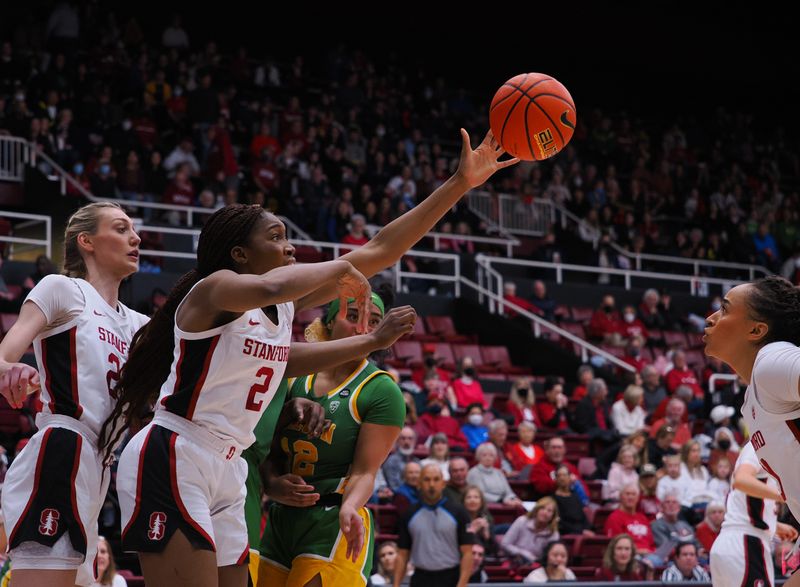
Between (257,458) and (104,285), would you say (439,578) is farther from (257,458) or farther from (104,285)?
(104,285)

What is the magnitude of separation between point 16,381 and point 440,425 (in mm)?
8445

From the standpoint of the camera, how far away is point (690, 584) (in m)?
9.12

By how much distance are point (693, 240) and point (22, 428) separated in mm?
13992

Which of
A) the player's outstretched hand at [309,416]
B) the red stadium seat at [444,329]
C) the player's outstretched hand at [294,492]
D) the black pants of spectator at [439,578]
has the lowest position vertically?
the black pants of spectator at [439,578]

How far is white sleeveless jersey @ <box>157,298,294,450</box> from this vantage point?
3.71 meters

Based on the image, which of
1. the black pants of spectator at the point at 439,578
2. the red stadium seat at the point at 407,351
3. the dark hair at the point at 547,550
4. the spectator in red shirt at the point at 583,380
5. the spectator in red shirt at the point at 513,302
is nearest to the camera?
the black pants of spectator at the point at 439,578

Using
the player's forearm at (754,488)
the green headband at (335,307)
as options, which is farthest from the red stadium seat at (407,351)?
the green headband at (335,307)

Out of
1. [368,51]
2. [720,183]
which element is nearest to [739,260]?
[720,183]

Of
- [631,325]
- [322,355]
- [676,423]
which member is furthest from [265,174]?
[322,355]

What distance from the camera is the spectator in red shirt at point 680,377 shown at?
15054 mm

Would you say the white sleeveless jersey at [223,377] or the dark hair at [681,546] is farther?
the dark hair at [681,546]

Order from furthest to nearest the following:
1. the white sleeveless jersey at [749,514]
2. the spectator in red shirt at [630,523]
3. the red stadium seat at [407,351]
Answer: the red stadium seat at [407,351] < the spectator in red shirt at [630,523] < the white sleeveless jersey at [749,514]

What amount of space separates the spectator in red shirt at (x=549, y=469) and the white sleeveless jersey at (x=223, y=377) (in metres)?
7.82

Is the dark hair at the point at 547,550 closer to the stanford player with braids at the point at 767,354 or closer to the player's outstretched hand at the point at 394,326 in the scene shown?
the stanford player with braids at the point at 767,354
